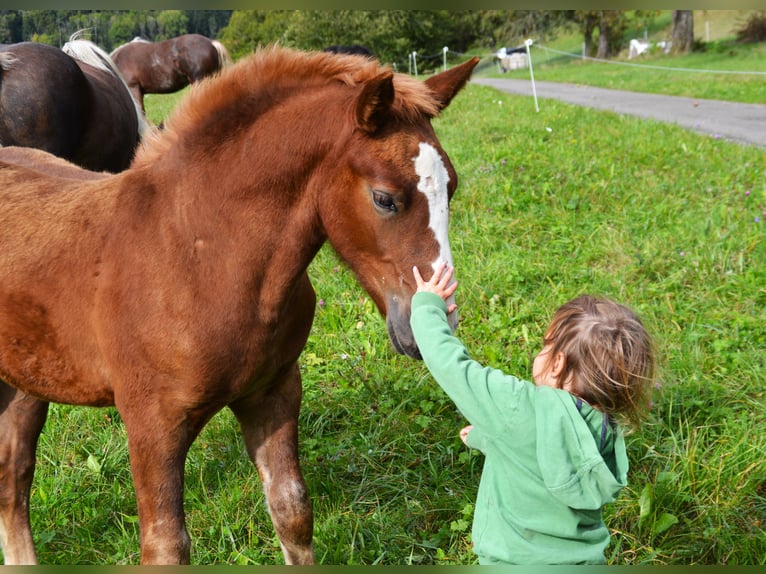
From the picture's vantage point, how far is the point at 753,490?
107 inches

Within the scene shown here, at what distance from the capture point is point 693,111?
12047 millimetres

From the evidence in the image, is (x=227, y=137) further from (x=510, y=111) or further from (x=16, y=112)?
(x=510, y=111)

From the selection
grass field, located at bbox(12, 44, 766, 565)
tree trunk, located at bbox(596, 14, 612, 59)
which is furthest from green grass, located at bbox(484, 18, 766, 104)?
grass field, located at bbox(12, 44, 766, 565)

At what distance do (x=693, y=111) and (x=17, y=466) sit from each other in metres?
12.1

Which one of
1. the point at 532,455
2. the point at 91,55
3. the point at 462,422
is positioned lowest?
the point at 462,422

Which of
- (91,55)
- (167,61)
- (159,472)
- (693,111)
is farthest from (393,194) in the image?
(693,111)

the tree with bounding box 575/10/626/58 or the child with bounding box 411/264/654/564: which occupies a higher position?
the child with bounding box 411/264/654/564

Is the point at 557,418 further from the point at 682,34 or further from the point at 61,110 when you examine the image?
the point at 682,34

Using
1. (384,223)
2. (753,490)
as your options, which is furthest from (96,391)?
(753,490)

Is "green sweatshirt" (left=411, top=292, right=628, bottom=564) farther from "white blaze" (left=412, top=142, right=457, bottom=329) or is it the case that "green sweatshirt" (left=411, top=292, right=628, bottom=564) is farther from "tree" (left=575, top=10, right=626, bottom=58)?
"tree" (left=575, top=10, right=626, bottom=58)

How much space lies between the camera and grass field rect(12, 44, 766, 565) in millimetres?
2781

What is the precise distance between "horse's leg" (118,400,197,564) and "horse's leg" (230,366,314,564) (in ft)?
1.29

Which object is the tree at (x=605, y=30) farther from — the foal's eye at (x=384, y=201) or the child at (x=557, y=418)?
the child at (x=557, y=418)

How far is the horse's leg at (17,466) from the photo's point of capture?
292 centimetres
